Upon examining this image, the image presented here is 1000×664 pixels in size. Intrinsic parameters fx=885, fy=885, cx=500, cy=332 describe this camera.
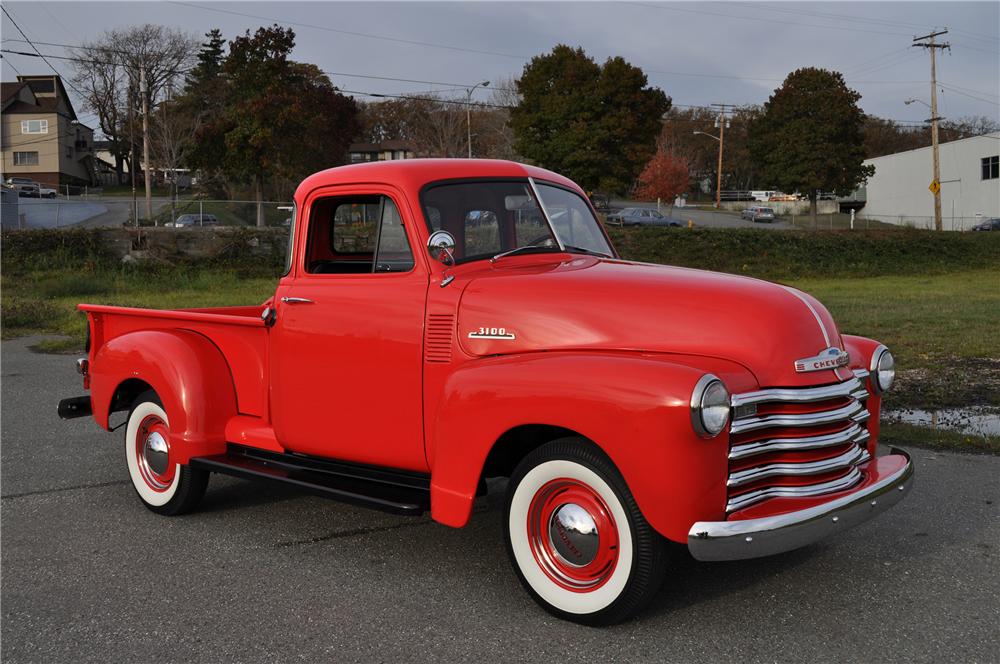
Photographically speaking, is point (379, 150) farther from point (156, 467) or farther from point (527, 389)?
point (527, 389)

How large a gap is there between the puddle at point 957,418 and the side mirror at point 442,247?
492cm

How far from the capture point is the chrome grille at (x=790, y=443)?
348cm

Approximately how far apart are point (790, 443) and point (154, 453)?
3.82 meters

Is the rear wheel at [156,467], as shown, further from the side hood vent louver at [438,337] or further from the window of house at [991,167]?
the window of house at [991,167]

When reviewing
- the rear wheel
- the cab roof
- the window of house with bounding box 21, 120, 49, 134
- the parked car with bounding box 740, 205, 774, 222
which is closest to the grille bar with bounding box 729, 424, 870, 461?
the cab roof

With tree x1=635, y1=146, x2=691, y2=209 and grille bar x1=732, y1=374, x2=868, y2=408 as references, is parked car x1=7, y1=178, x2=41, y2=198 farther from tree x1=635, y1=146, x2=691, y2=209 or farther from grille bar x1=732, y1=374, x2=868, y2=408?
grille bar x1=732, y1=374, x2=868, y2=408

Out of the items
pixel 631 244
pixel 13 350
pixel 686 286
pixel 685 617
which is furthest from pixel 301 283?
pixel 631 244

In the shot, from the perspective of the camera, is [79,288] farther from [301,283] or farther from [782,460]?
[782,460]

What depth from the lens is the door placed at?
4387 mm

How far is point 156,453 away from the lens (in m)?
5.45

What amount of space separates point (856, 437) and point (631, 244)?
2377 cm

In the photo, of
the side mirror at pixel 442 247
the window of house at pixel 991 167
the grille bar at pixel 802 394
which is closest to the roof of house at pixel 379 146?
the window of house at pixel 991 167

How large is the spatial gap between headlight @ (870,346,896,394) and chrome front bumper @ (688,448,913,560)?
3.19ft

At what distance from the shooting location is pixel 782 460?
3.62 meters
